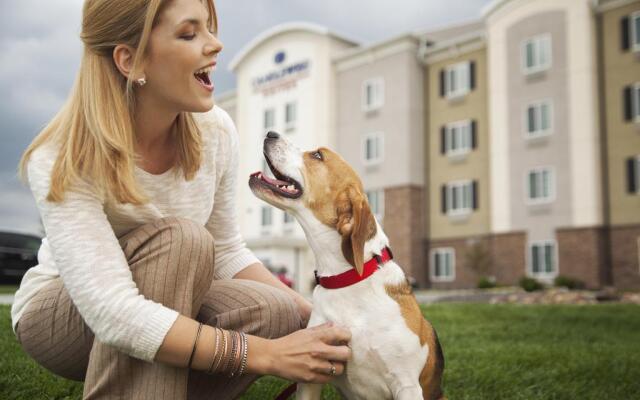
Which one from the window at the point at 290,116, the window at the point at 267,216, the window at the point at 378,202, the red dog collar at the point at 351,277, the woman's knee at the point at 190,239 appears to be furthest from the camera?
the window at the point at 267,216

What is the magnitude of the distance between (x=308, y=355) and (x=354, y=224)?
0.62 m

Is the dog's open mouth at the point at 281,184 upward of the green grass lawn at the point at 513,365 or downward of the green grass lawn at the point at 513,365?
upward

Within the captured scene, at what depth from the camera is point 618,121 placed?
22.0 m

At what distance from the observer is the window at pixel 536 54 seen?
23.5 m

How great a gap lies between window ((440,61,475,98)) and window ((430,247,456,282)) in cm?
644

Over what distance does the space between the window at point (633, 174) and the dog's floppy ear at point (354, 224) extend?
21586 mm

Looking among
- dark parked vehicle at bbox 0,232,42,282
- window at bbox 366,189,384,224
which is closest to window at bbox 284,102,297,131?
window at bbox 366,189,384,224

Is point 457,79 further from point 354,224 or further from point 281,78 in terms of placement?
point 354,224

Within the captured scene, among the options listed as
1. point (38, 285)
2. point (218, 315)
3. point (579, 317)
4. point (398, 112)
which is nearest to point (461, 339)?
point (579, 317)

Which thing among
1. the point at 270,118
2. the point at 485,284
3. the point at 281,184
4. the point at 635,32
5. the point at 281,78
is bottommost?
the point at 485,284

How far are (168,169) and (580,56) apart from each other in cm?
2265

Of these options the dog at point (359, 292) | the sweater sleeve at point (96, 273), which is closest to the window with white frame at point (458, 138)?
the dog at point (359, 292)

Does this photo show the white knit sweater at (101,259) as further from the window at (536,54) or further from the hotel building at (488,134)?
the window at (536,54)

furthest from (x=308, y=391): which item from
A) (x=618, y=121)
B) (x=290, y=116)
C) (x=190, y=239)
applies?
(x=290, y=116)
